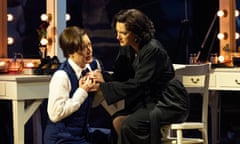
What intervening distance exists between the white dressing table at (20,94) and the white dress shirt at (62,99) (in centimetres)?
89

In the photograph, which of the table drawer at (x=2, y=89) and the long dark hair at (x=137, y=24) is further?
the table drawer at (x=2, y=89)

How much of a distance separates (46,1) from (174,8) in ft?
3.99

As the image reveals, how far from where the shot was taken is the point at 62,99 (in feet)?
7.96

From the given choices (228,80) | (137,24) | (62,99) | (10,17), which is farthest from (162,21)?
(62,99)

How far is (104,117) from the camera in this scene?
4773 mm

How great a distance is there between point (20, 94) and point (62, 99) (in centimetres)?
94

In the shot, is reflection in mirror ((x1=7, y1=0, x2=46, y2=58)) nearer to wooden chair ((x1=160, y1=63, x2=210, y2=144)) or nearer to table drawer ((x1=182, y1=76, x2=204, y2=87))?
table drawer ((x1=182, y1=76, x2=204, y2=87))

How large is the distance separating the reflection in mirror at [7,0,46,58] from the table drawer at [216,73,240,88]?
1.41 metres

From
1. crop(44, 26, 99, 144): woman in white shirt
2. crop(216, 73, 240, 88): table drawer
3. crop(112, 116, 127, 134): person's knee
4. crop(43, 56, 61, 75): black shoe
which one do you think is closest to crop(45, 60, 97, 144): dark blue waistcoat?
crop(44, 26, 99, 144): woman in white shirt

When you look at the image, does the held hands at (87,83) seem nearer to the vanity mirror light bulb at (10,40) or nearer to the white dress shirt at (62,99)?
the white dress shirt at (62,99)

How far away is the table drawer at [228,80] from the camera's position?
3.66 metres

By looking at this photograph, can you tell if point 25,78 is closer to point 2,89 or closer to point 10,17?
point 2,89

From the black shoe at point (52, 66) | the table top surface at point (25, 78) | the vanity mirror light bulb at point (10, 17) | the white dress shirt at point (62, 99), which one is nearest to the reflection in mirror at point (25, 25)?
the vanity mirror light bulb at point (10, 17)

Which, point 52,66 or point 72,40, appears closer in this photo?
point 72,40
